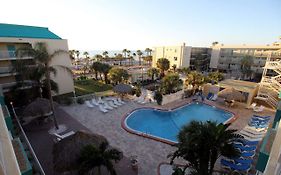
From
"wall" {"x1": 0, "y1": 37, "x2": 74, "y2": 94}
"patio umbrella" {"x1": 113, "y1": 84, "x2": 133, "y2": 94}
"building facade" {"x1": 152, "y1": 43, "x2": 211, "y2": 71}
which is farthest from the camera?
"building facade" {"x1": 152, "y1": 43, "x2": 211, "y2": 71}

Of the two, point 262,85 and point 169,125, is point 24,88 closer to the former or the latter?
point 169,125

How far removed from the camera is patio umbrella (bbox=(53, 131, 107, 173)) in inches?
300

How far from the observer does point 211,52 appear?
184 ft

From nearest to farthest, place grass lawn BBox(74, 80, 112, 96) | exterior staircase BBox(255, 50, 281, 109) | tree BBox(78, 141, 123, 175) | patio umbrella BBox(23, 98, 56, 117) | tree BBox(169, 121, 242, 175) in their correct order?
tree BBox(78, 141, 123, 175)
tree BBox(169, 121, 242, 175)
patio umbrella BBox(23, 98, 56, 117)
exterior staircase BBox(255, 50, 281, 109)
grass lawn BBox(74, 80, 112, 96)

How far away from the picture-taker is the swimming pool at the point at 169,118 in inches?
620

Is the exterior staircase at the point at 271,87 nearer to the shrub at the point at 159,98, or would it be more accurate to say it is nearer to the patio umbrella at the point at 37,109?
the shrub at the point at 159,98

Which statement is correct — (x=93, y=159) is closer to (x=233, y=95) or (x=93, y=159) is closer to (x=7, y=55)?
(x=7, y=55)

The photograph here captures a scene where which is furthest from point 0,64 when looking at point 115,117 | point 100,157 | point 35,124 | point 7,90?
point 100,157

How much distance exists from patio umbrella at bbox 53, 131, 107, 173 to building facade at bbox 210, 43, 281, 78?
48.2 metres

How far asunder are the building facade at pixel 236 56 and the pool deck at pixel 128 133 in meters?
31.6

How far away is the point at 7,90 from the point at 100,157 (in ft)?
60.6

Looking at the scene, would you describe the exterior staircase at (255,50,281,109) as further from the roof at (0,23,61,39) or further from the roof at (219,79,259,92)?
the roof at (0,23,61,39)

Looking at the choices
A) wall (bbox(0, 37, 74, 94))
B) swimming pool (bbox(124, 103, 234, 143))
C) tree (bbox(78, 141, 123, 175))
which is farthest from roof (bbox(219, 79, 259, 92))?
wall (bbox(0, 37, 74, 94))

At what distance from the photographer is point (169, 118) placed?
734 inches
